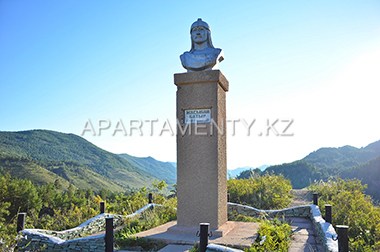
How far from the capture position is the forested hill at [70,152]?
86.4 meters

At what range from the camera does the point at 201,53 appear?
20.9 feet

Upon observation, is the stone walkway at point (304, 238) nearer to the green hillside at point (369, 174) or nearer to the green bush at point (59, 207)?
the green bush at point (59, 207)

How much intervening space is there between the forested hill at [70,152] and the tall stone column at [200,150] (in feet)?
275

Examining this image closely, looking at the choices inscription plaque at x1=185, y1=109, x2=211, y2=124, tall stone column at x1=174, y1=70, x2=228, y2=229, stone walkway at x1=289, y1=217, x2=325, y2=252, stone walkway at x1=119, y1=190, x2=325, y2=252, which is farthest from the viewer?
inscription plaque at x1=185, y1=109, x2=211, y2=124

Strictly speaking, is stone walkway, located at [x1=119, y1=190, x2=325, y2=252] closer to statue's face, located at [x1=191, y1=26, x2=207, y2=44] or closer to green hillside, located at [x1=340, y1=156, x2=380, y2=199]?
statue's face, located at [x1=191, y1=26, x2=207, y2=44]

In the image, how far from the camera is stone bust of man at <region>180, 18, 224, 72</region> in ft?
20.7

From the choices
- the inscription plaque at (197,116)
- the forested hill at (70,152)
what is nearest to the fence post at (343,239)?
the inscription plaque at (197,116)

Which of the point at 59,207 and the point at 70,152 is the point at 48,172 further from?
the point at 70,152

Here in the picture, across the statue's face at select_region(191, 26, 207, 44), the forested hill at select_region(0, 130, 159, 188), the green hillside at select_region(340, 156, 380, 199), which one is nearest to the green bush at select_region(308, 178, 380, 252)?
the statue's face at select_region(191, 26, 207, 44)

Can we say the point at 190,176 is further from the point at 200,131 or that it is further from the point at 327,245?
the point at 327,245

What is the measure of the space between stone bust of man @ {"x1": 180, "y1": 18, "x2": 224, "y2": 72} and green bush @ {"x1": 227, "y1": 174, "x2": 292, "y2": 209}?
5.20 m

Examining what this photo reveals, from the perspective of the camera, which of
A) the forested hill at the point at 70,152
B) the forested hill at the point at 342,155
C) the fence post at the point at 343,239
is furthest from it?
the forested hill at the point at 70,152

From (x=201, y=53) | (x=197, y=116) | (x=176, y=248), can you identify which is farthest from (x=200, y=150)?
(x=201, y=53)

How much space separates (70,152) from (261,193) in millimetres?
108611
